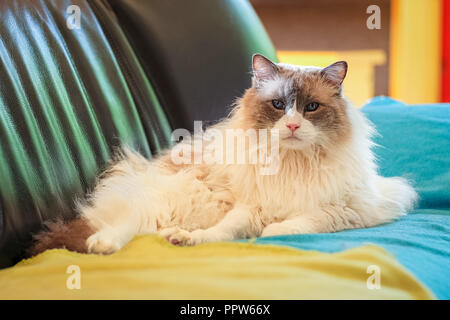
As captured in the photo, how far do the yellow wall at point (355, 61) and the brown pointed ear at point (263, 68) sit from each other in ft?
7.71

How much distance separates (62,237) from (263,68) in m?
0.76

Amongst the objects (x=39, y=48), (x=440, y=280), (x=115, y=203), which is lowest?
(x=440, y=280)

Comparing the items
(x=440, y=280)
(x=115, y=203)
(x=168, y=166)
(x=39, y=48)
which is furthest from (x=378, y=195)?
(x=39, y=48)

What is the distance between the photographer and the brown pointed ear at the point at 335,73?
4.83 ft

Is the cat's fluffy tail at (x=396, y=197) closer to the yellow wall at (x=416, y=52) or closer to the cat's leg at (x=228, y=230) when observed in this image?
the cat's leg at (x=228, y=230)

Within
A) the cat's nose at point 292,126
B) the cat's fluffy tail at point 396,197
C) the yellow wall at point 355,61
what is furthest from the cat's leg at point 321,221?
the yellow wall at point 355,61

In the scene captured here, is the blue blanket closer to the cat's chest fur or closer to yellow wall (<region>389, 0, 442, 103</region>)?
the cat's chest fur

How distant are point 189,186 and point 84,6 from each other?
2.89 feet

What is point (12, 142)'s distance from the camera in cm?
132

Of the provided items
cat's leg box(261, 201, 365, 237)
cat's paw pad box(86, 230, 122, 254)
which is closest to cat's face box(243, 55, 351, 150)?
cat's leg box(261, 201, 365, 237)

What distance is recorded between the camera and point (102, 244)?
1.20 m

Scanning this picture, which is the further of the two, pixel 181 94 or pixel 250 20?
pixel 250 20

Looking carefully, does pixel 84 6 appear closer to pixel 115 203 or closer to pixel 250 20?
pixel 250 20

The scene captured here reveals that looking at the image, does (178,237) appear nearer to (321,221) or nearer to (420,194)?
(321,221)
